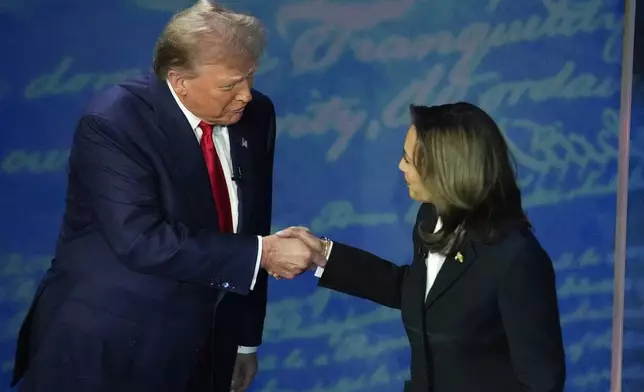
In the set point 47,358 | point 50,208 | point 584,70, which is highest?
point 584,70

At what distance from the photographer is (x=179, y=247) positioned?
199 centimetres

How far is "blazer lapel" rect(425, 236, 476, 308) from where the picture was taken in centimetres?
180

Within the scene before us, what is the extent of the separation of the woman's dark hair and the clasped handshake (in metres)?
0.47

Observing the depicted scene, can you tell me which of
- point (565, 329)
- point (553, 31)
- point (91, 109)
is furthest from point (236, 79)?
point (565, 329)

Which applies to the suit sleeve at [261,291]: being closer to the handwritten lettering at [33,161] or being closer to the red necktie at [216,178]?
the red necktie at [216,178]

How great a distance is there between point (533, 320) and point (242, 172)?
83 centimetres

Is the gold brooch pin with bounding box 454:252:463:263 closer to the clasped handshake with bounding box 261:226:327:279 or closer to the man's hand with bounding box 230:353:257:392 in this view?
the clasped handshake with bounding box 261:226:327:279

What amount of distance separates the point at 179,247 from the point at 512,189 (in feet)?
2.48

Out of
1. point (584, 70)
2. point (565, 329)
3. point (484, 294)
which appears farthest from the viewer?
point (565, 329)

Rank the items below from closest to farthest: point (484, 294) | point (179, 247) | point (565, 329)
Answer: point (484, 294)
point (179, 247)
point (565, 329)

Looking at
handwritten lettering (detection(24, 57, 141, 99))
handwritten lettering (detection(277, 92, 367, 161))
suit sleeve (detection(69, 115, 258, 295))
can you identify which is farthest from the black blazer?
handwritten lettering (detection(24, 57, 141, 99))

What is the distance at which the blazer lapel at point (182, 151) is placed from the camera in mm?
2025

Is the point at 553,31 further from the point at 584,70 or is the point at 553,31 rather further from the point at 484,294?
the point at 484,294

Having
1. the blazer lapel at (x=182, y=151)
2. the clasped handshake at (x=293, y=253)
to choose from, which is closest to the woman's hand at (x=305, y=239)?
the clasped handshake at (x=293, y=253)
